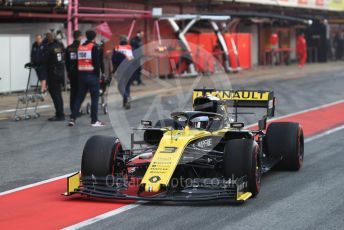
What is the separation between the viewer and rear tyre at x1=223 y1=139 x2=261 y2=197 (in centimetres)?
796

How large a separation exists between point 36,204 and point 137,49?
626 inches

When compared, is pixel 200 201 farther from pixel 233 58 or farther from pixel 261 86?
pixel 233 58

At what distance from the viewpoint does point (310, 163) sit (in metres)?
10.5

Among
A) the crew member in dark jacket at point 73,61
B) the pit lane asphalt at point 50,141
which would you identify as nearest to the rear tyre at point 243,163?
the pit lane asphalt at point 50,141

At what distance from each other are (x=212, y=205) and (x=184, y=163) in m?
0.59

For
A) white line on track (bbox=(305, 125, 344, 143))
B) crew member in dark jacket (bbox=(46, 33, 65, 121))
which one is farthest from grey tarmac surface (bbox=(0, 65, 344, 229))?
crew member in dark jacket (bbox=(46, 33, 65, 121))

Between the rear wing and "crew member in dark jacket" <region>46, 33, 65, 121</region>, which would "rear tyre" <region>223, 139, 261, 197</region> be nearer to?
the rear wing

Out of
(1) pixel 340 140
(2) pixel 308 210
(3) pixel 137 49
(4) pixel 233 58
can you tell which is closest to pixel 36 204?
(2) pixel 308 210

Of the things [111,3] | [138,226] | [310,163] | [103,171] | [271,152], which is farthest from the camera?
[111,3]

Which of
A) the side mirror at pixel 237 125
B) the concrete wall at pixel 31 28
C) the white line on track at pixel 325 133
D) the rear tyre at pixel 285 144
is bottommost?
the white line on track at pixel 325 133

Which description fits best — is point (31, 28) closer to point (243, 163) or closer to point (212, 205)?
point (243, 163)

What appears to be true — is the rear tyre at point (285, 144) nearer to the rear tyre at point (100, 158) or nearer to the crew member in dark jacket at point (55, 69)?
the rear tyre at point (100, 158)

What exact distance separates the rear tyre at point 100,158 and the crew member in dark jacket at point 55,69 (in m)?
7.25

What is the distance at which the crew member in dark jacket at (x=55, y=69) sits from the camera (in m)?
15.5
